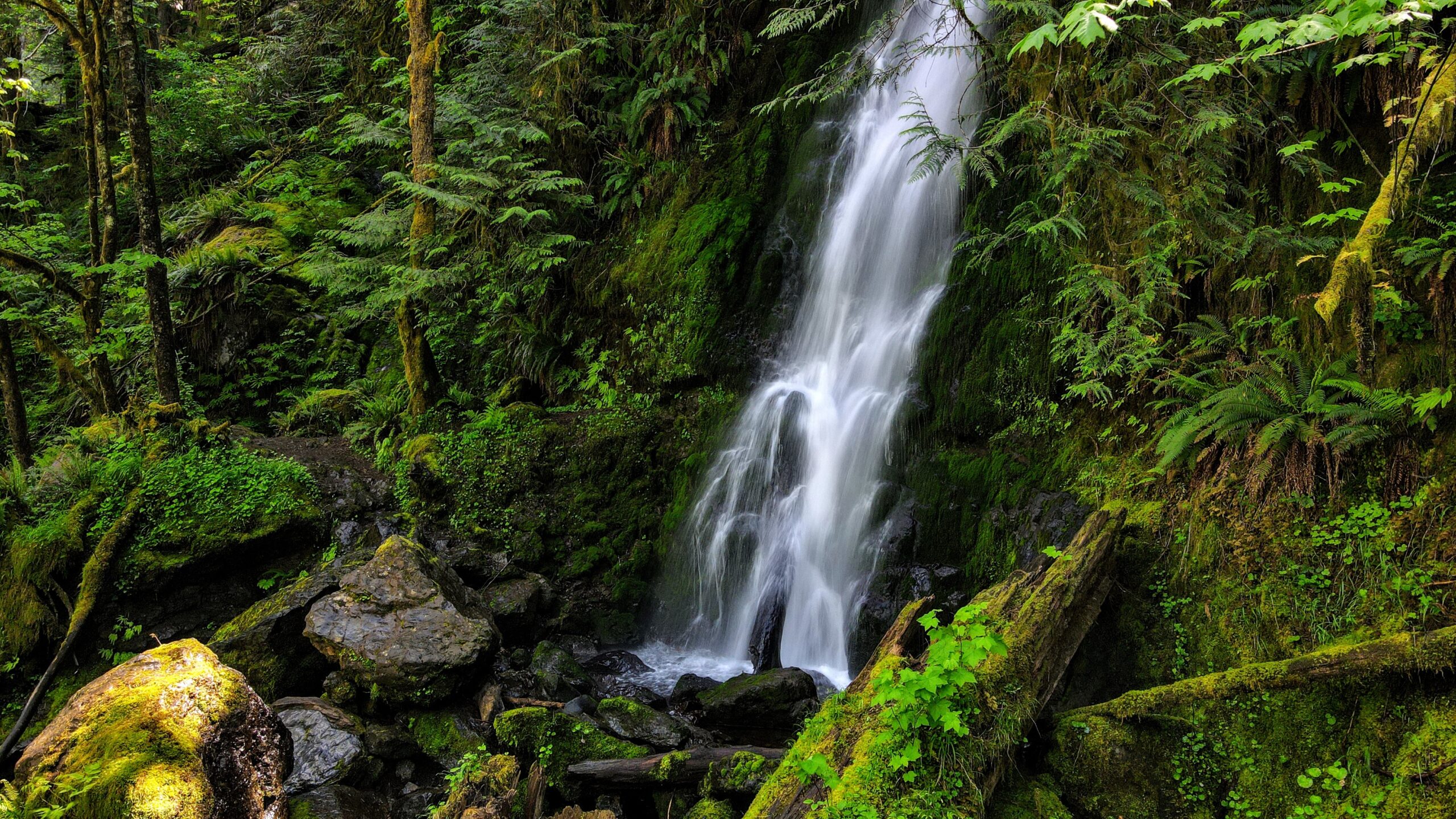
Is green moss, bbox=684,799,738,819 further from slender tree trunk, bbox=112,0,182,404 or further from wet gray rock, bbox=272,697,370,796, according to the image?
slender tree trunk, bbox=112,0,182,404

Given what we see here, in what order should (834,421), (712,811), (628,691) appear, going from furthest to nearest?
(834,421), (628,691), (712,811)

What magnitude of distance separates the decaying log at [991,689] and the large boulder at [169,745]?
8.93 feet

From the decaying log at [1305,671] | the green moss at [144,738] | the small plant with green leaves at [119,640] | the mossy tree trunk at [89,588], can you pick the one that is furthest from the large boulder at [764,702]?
the mossy tree trunk at [89,588]

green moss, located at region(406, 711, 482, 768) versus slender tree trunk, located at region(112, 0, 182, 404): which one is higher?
slender tree trunk, located at region(112, 0, 182, 404)

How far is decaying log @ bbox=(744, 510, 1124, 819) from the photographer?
11.1ft

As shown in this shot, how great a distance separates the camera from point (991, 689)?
12.3 ft

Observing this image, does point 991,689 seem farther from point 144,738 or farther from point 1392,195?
point 144,738

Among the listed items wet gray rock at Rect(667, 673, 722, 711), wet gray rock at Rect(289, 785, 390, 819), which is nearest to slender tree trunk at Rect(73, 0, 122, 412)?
wet gray rock at Rect(289, 785, 390, 819)

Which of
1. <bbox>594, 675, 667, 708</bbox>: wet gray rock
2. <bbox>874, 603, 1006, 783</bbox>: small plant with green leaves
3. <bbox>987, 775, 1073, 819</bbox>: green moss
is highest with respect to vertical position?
<bbox>874, 603, 1006, 783</bbox>: small plant with green leaves

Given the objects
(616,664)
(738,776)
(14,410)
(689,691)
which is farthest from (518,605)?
(14,410)

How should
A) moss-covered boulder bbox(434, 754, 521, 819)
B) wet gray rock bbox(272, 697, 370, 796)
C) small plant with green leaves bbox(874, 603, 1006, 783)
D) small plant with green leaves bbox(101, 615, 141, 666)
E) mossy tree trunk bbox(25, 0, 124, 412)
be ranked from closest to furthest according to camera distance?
small plant with green leaves bbox(874, 603, 1006, 783), moss-covered boulder bbox(434, 754, 521, 819), wet gray rock bbox(272, 697, 370, 796), small plant with green leaves bbox(101, 615, 141, 666), mossy tree trunk bbox(25, 0, 124, 412)

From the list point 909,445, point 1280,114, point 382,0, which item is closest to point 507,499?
point 909,445

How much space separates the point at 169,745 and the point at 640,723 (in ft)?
9.79

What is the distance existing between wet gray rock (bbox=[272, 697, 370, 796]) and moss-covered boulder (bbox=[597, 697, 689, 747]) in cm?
174
